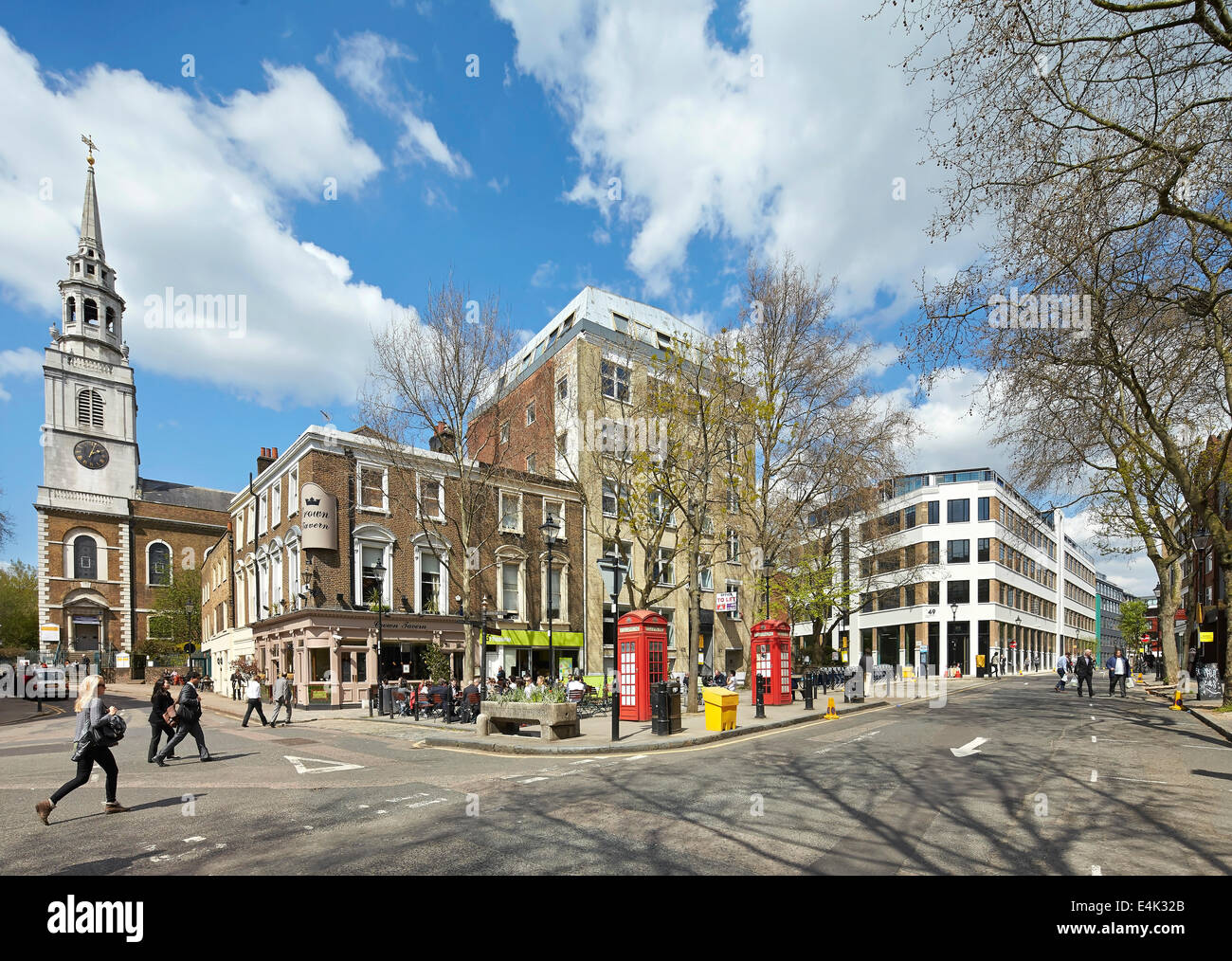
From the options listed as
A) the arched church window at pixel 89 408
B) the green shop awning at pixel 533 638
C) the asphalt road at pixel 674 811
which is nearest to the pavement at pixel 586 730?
the asphalt road at pixel 674 811

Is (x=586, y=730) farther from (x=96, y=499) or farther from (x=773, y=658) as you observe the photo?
(x=96, y=499)

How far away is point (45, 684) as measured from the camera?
35.9m

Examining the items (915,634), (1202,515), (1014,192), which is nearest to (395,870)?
(1014,192)

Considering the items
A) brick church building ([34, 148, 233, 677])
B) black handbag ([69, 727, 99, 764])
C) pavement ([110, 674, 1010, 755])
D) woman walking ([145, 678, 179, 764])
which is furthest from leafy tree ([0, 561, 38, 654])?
black handbag ([69, 727, 99, 764])

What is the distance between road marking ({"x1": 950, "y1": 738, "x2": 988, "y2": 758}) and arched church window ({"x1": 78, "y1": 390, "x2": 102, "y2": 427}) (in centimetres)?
8316

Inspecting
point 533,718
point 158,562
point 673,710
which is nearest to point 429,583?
point 533,718

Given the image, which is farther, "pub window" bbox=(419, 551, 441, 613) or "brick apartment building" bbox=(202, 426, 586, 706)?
"pub window" bbox=(419, 551, 441, 613)

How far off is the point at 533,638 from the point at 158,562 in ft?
183

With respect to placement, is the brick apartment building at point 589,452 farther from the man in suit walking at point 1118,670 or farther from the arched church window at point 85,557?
the arched church window at point 85,557

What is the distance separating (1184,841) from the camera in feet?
22.4

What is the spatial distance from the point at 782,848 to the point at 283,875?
446cm

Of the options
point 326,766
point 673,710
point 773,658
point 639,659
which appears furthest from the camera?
point 773,658

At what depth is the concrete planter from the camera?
52.4 ft

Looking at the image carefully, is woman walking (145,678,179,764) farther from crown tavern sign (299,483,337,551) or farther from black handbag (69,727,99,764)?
crown tavern sign (299,483,337,551)
